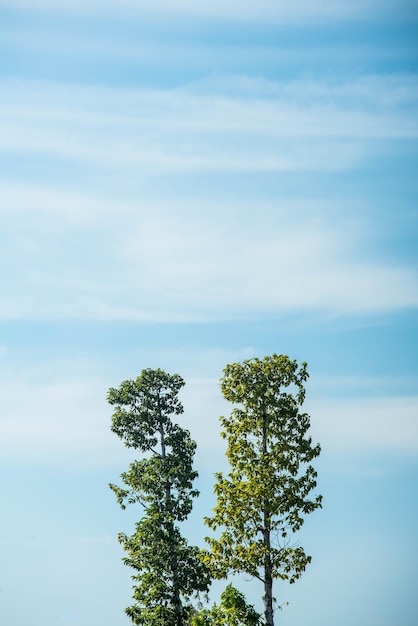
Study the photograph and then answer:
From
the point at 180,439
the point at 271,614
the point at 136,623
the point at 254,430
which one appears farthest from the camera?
the point at 180,439

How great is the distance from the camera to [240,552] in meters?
33.8

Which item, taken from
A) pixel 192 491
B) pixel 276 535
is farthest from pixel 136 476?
pixel 276 535

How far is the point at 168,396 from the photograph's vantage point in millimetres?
42531

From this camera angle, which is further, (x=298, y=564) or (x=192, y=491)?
(x=192, y=491)

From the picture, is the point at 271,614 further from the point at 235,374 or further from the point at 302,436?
the point at 235,374

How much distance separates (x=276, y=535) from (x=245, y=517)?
58.0 inches

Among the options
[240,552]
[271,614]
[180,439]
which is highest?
[180,439]

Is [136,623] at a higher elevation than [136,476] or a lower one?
lower

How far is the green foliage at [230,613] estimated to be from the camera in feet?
109

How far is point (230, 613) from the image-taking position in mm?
Answer: 33219

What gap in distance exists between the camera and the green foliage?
33.1 meters

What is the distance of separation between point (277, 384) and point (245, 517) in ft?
19.3

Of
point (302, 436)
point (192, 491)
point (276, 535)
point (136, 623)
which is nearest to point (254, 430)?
point (302, 436)

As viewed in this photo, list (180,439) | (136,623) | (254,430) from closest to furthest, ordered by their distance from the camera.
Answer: (254,430)
(136,623)
(180,439)
